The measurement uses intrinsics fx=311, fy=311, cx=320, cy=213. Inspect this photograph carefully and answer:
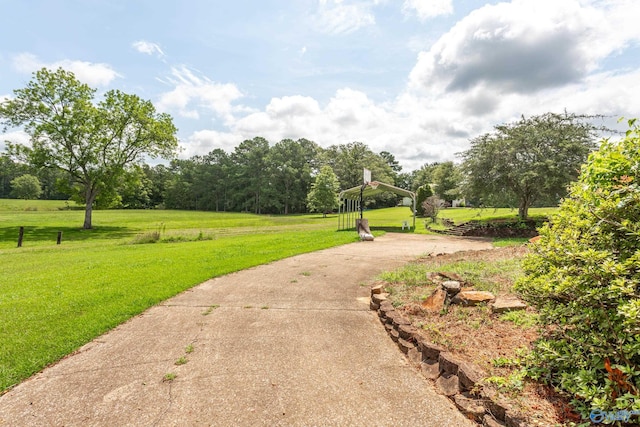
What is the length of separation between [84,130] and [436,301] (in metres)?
26.6

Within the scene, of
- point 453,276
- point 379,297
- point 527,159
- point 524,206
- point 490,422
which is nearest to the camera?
point 490,422

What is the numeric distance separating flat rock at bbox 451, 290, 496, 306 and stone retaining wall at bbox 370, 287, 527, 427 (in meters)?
0.91

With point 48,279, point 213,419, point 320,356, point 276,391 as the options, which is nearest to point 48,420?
point 213,419

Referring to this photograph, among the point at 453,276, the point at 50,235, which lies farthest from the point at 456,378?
the point at 50,235

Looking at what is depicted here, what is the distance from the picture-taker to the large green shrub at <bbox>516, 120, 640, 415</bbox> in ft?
6.59

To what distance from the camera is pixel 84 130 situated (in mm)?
22188

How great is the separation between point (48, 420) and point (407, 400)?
3123 mm

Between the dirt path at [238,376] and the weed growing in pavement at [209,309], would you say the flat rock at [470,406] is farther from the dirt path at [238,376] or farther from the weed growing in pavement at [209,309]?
the weed growing in pavement at [209,309]

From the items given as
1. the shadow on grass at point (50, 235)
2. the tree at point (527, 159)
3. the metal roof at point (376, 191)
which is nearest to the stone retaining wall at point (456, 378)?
the tree at point (527, 159)

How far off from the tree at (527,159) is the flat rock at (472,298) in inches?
507

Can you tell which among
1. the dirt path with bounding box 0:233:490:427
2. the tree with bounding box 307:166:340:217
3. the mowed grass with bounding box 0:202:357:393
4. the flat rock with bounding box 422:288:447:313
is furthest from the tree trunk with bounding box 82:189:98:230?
the flat rock with bounding box 422:288:447:313

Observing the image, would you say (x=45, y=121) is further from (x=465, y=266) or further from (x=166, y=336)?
(x=465, y=266)

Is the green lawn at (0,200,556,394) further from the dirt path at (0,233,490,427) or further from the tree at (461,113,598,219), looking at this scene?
the tree at (461,113,598,219)

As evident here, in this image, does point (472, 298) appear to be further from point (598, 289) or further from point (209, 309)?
point (209, 309)
